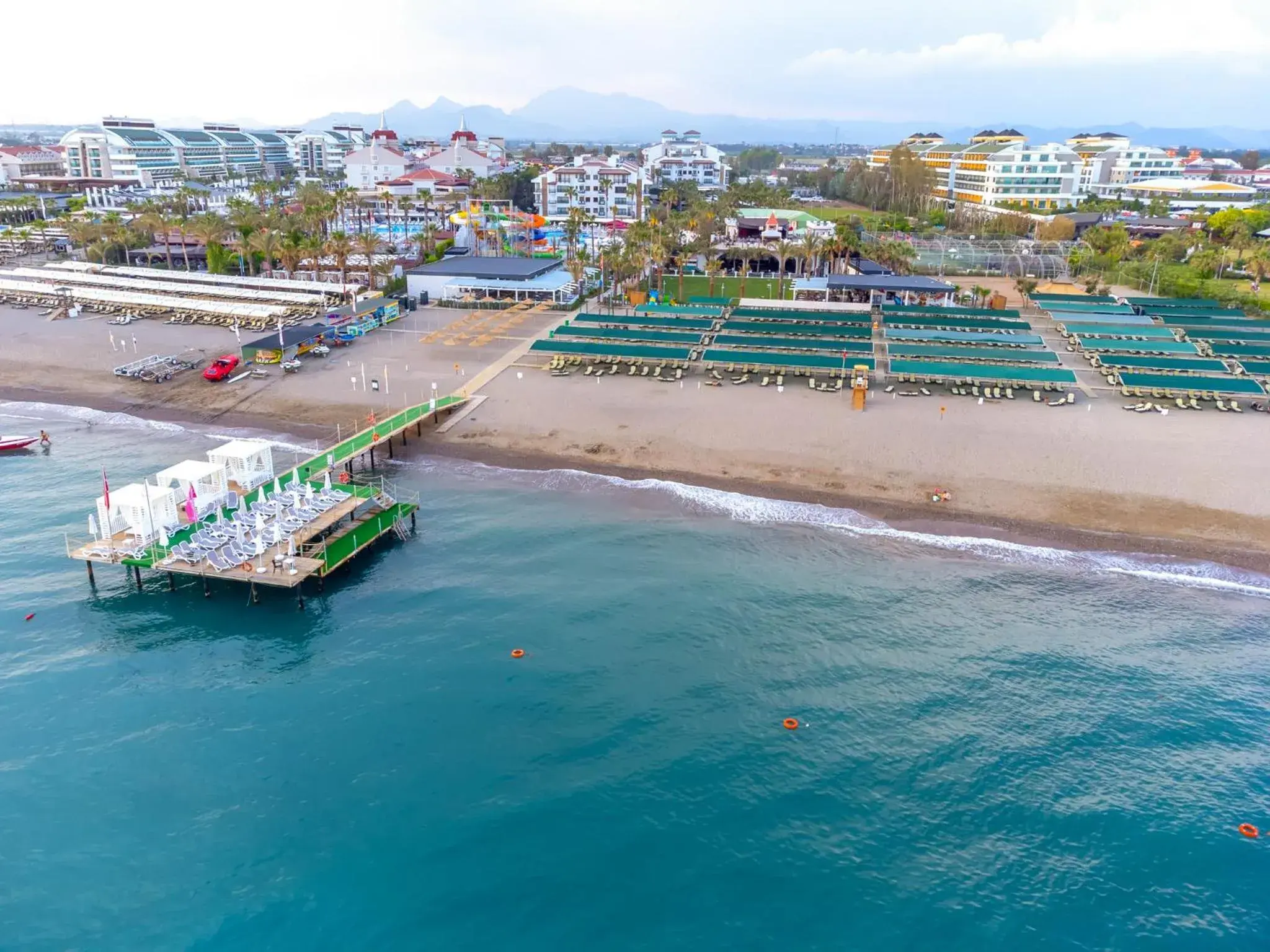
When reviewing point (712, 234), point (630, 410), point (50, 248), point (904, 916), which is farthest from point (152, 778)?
point (50, 248)

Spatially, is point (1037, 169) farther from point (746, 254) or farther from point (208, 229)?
point (208, 229)

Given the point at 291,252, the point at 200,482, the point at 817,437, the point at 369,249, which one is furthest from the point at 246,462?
the point at 369,249

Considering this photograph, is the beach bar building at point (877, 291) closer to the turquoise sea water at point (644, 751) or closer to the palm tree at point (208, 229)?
the turquoise sea water at point (644, 751)

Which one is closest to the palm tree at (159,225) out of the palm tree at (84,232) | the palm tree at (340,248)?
the palm tree at (84,232)

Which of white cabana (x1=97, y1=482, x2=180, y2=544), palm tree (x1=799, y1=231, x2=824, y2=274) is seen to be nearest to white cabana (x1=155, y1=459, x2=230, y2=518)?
white cabana (x1=97, y1=482, x2=180, y2=544)

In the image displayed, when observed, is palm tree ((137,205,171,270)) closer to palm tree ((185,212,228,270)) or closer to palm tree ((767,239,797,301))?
palm tree ((185,212,228,270))

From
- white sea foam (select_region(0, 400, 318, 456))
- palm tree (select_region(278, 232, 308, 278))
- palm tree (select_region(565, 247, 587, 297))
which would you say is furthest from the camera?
palm tree (select_region(565, 247, 587, 297))
